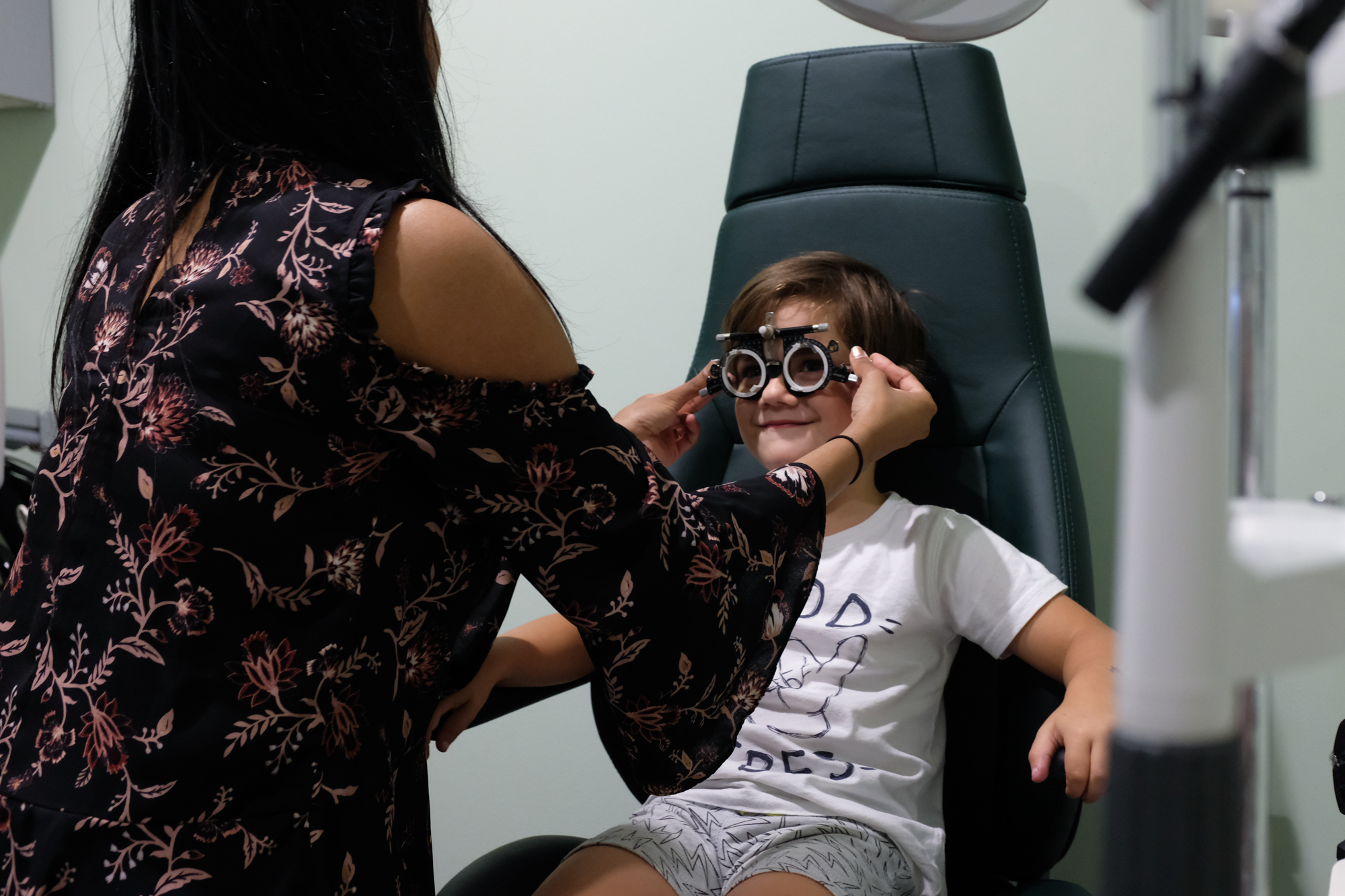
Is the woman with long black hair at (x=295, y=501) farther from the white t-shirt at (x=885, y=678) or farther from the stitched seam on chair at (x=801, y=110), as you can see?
the stitched seam on chair at (x=801, y=110)

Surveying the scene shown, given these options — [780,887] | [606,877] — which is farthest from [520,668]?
[780,887]

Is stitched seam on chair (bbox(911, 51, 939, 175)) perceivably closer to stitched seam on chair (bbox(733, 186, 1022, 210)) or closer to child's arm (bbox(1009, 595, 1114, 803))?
stitched seam on chair (bbox(733, 186, 1022, 210))

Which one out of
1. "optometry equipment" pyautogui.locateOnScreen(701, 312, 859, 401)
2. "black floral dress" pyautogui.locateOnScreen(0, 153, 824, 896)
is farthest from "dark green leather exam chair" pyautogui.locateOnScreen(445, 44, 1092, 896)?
"black floral dress" pyautogui.locateOnScreen(0, 153, 824, 896)

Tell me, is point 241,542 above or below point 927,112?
below

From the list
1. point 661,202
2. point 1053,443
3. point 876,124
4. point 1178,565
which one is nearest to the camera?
point 1178,565

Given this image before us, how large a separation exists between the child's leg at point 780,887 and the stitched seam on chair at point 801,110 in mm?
830

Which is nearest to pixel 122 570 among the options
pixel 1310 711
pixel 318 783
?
pixel 318 783

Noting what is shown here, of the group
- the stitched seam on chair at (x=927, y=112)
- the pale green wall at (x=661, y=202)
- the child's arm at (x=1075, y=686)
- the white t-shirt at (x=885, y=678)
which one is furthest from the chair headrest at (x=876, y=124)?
the child's arm at (x=1075, y=686)

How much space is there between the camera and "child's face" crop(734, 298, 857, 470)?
4.01 ft

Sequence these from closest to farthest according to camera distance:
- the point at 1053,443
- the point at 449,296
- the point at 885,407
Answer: the point at 449,296, the point at 885,407, the point at 1053,443

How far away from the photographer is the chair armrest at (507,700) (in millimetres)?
973

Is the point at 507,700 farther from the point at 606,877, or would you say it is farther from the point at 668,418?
the point at 668,418

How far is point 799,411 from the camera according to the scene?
1229 millimetres

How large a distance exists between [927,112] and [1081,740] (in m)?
0.76
